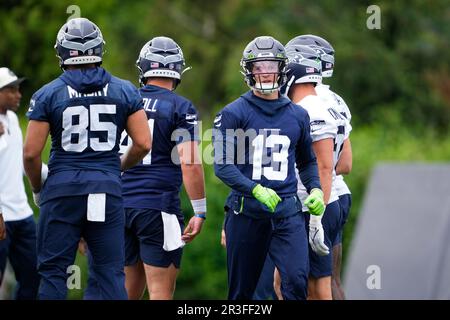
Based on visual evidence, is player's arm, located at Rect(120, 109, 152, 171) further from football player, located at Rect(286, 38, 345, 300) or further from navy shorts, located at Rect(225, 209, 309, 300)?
football player, located at Rect(286, 38, 345, 300)

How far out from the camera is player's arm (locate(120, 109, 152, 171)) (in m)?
8.36

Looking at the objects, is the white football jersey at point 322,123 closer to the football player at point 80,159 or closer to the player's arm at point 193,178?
the player's arm at point 193,178

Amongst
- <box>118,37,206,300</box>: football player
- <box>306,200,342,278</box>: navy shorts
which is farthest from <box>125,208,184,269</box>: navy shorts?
<box>306,200,342,278</box>: navy shorts

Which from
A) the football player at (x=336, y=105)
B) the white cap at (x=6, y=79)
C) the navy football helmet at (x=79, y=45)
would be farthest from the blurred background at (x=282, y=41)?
the navy football helmet at (x=79, y=45)

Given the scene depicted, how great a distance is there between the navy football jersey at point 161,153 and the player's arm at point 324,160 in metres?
0.98

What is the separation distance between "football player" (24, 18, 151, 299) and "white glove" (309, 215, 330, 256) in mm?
1581

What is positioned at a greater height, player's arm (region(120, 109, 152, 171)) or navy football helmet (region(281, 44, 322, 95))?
navy football helmet (region(281, 44, 322, 95))

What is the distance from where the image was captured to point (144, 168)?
30.4ft

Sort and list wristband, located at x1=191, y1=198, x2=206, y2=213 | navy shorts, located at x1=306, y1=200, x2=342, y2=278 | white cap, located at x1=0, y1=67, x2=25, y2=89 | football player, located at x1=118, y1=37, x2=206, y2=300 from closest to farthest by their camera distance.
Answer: football player, located at x1=118, y1=37, x2=206, y2=300 < wristband, located at x1=191, y1=198, x2=206, y2=213 < navy shorts, located at x1=306, y1=200, x2=342, y2=278 < white cap, located at x1=0, y1=67, x2=25, y2=89

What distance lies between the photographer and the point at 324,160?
9125 mm

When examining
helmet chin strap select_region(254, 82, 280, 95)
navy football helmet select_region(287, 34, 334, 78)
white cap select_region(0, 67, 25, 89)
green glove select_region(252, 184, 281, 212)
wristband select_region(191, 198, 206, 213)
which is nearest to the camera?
green glove select_region(252, 184, 281, 212)

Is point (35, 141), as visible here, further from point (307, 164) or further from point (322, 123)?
point (322, 123)
